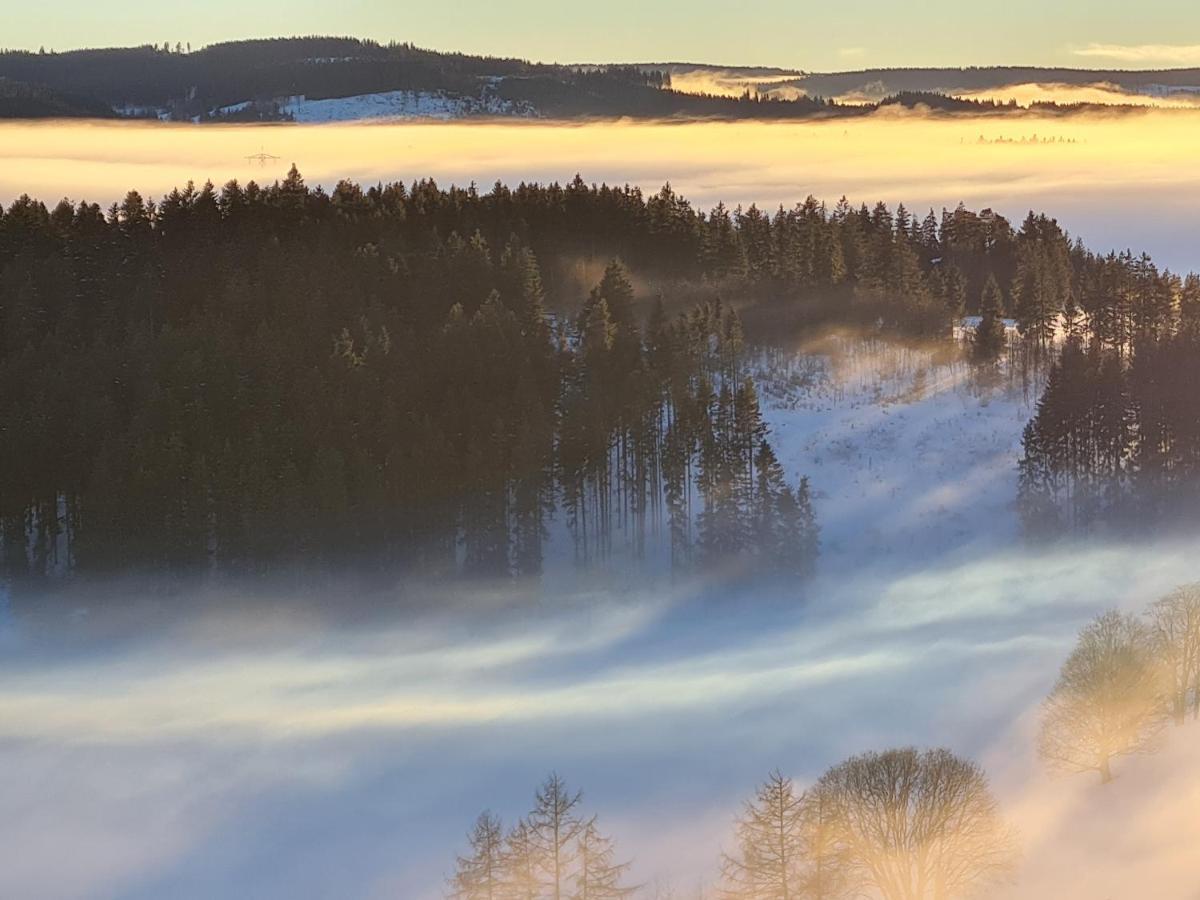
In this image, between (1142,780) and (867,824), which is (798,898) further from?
(1142,780)

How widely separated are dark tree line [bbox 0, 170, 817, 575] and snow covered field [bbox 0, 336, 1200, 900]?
520 centimetres

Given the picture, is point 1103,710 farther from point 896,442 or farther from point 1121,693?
point 896,442

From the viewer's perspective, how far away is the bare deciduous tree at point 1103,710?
63.9 metres

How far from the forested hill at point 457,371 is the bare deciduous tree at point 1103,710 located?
29000mm

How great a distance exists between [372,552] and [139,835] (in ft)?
94.7

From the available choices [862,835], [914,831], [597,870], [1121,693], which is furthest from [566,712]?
[1121,693]

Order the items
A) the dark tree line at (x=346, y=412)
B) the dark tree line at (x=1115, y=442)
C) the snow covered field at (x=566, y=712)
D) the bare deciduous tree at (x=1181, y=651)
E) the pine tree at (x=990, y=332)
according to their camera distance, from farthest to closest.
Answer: the pine tree at (x=990, y=332) < the dark tree line at (x=1115, y=442) < the dark tree line at (x=346, y=412) < the bare deciduous tree at (x=1181, y=651) < the snow covered field at (x=566, y=712)

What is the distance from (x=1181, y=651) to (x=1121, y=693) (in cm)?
672

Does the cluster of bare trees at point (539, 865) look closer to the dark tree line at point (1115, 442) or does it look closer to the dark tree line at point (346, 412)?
the dark tree line at point (346, 412)

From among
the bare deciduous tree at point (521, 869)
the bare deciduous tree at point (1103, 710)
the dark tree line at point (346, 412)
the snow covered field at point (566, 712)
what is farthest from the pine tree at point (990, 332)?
the bare deciduous tree at point (521, 869)

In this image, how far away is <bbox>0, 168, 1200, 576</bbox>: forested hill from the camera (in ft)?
287

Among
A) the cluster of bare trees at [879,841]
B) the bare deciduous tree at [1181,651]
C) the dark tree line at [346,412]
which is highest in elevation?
the dark tree line at [346,412]

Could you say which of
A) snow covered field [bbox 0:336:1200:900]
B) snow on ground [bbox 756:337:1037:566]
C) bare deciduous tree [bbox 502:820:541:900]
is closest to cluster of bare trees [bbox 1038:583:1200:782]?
snow covered field [bbox 0:336:1200:900]

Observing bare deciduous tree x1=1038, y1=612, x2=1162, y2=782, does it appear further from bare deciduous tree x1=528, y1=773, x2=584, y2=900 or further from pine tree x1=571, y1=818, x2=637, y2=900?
bare deciduous tree x1=528, y1=773, x2=584, y2=900
